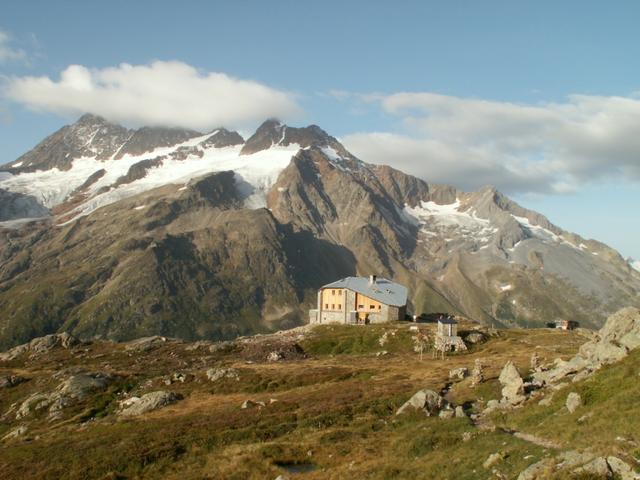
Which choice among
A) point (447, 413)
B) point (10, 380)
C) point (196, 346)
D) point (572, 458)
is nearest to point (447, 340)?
point (447, 413)

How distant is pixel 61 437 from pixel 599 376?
4951 cm

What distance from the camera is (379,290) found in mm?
128000

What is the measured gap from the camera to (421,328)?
105 metres

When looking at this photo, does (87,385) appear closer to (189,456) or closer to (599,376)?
(189,456)

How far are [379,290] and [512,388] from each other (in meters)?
84.2

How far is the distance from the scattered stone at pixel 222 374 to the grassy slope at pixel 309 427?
1.60 m

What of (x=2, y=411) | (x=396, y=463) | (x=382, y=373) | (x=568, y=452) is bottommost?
(x=2, y=411)

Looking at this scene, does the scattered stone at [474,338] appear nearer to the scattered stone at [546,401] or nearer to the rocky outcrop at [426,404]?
the rocky outcrop at [426,404]

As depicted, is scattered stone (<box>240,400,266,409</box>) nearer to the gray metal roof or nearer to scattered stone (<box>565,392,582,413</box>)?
scattered stone (<box>565,392,582,413</box>)

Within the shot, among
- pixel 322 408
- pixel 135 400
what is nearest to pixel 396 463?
pixel 322 408

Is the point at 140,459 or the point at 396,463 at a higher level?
the point at 396,463

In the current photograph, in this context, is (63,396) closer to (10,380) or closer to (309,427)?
(10,380)

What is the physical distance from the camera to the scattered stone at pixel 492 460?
2797 centimetres

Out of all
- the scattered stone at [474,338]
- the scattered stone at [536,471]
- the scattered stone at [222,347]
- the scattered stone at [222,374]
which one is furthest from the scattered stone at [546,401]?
the scattered stone at [222,347]
